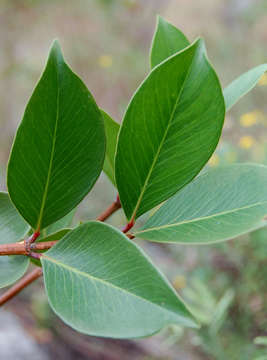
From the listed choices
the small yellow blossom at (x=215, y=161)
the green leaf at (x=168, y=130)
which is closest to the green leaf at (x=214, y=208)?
the green leaf at (x=168, y=130)

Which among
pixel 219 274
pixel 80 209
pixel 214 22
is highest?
pixel 214 22

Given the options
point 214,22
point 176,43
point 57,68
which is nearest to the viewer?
point 57,68

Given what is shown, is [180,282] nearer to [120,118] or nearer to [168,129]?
[168,129]

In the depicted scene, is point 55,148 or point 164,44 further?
point 164,44

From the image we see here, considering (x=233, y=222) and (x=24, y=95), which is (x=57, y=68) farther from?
(x=24, y=95)

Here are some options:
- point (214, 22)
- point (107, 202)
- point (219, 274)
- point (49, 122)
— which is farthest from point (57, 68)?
point (214, 22)

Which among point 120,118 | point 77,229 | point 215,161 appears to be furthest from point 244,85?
point 120,118

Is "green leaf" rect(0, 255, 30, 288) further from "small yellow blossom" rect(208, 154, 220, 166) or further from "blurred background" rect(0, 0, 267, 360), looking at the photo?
"small yellow blossom" rect(208, 154, 220, 166)
